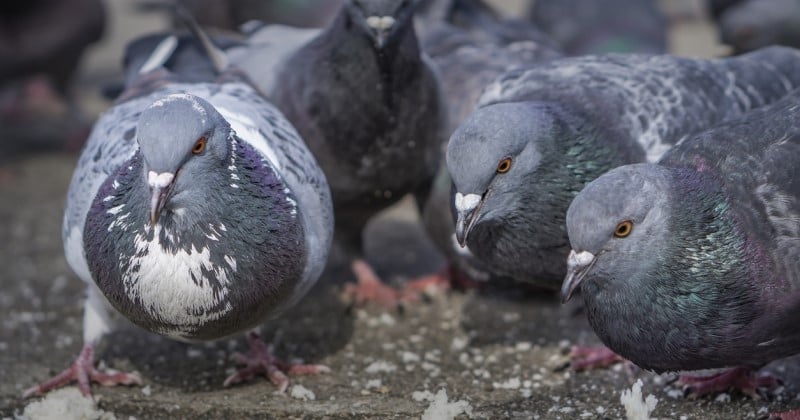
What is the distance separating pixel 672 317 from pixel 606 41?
4.83 m

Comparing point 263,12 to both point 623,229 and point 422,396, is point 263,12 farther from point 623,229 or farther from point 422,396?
point 623,229

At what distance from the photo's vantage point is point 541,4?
920cm

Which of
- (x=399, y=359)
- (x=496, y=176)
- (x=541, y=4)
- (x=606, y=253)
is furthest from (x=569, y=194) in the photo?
(x=541, y=4)

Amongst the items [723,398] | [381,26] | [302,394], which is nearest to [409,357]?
[302,394]

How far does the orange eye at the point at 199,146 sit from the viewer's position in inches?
170

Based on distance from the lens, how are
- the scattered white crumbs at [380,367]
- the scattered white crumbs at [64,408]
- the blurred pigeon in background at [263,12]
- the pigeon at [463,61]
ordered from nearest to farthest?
the scattered white crumbs at [64,408]
the scattered white crumbs at [380,367]
the pigeon at [463,61]
the blurred pigeon in background at [263,12]

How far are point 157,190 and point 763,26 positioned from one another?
5.74 m

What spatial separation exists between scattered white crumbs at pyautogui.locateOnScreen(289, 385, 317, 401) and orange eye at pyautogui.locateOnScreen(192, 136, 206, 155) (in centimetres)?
152

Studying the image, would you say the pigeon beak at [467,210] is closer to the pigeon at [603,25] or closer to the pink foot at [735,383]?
the pink foot at [735,383]

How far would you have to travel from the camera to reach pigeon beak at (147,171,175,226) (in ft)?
13.5

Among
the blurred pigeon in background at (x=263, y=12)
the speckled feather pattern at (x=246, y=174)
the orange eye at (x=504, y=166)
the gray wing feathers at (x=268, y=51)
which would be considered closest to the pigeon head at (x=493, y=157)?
the orange eye at (x=504, y=166)

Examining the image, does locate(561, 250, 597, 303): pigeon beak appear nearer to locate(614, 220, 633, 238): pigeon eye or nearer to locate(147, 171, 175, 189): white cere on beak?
locate(614, 220, 633, 238): pigeon eye

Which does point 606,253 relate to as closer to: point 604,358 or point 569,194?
point 569,194

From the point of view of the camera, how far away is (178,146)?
421 centimetres
